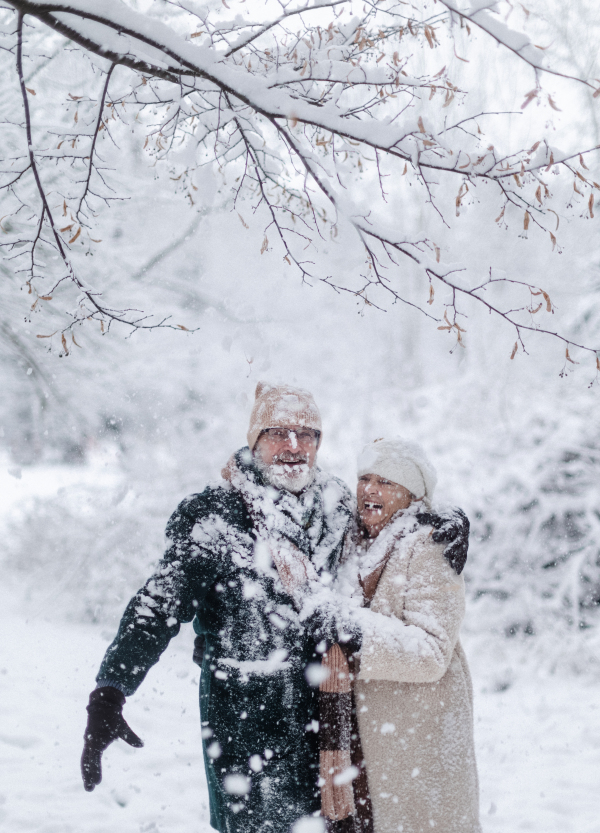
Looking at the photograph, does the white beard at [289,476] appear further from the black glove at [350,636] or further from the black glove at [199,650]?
the black glove at [199,650]

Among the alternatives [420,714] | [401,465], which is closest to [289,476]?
[401,465]

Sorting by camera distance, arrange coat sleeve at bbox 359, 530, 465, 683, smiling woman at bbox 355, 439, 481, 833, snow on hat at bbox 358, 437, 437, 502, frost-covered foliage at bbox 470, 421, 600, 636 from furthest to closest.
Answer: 1. frost-covered foliage at bbox 470, 421, 600, 636
2. snow on hat at bbox 358, 437, 437, 502
3. smiling woman at bbox 355, 439, 481, 833
4. coat sleeve at bbox 359, 530, 465, 683

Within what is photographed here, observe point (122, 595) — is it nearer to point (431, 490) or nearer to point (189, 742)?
point (189, 742)

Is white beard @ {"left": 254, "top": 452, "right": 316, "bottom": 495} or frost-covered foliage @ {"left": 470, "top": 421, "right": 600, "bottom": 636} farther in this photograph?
frost-covered foliage @ {"left": 470, "top": 421, "right": 600, "bottom": 636}

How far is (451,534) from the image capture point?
2041 millimetres

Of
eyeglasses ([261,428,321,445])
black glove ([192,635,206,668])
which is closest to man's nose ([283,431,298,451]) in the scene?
eyeglasses ([261,428,321,445])

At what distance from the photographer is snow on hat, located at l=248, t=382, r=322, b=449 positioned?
87.9 inches

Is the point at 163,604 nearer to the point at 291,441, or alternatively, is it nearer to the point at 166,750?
the point at 291,441

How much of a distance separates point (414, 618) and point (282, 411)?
0.84 m

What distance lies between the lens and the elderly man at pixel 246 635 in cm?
195

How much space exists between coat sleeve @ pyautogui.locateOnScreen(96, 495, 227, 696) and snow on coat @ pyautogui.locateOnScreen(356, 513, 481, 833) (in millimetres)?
573

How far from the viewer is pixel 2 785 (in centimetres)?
382

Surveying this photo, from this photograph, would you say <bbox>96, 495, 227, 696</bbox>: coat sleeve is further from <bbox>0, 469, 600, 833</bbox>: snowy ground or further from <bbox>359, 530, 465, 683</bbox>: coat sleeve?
<bbox>0, 469, 600, 833</bbox>: snowy ground

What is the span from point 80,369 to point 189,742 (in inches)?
200
